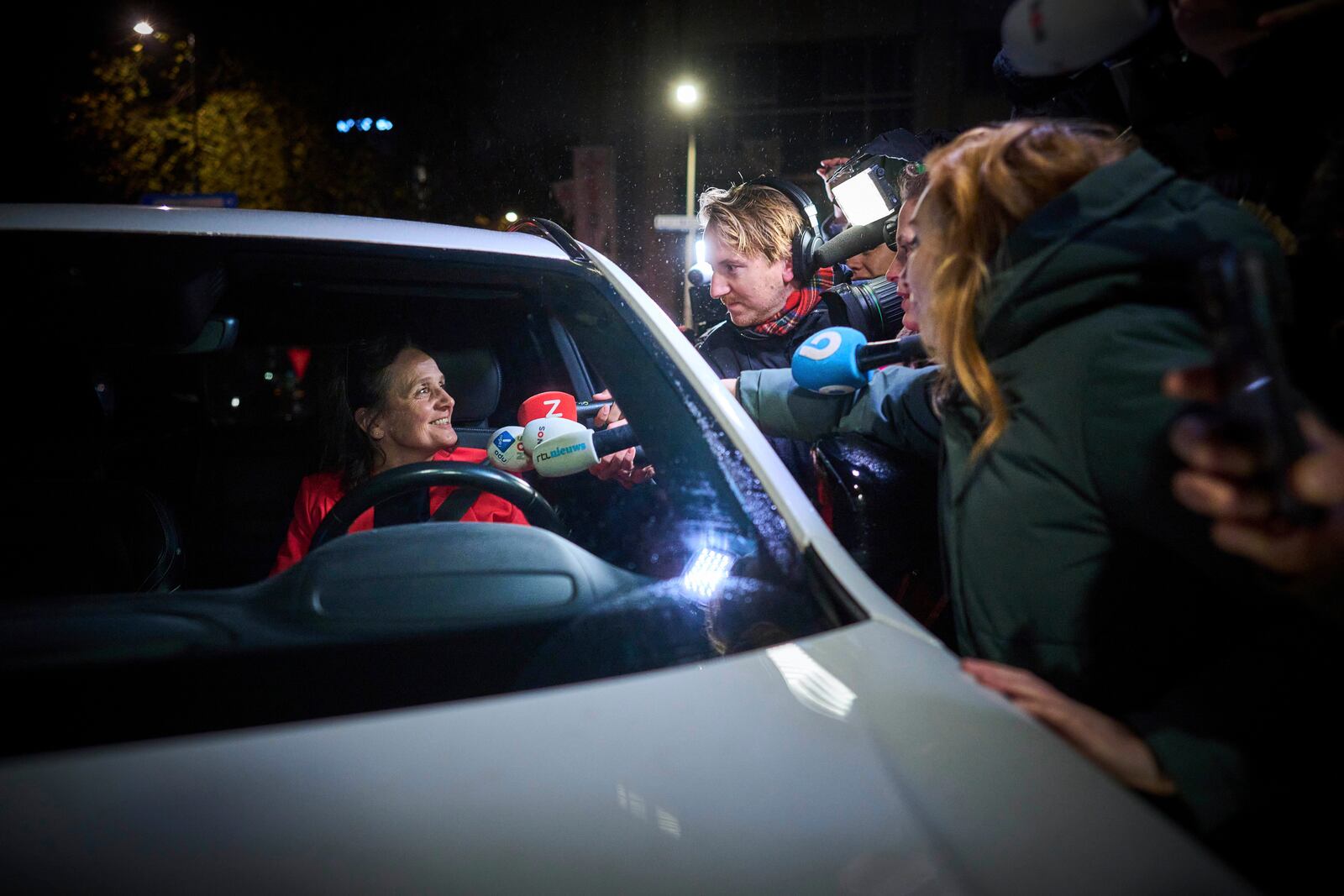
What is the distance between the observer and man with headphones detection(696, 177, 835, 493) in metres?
3.07

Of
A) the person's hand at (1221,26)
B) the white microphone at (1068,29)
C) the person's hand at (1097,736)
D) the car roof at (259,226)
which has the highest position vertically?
the person's hand at (1221,26)

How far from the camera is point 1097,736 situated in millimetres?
1034

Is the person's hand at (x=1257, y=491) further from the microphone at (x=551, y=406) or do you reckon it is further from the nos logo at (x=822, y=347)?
the microphone at (x=551, y=406)

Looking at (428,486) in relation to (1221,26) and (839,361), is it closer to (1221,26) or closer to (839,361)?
(839,361)

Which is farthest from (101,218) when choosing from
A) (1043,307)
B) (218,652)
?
(1043,307)

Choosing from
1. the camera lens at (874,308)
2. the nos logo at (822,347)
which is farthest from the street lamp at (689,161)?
the nos logo at (822,347)

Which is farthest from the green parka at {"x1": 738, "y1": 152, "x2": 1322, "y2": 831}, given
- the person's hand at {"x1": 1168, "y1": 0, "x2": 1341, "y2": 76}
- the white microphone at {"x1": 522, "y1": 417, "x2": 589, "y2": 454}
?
the white microphone at {"x1": 522, "y1": 417, "x2": 589, "y2": 454}

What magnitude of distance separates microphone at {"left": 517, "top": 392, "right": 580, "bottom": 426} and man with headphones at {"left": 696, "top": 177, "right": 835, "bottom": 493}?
2.72ft

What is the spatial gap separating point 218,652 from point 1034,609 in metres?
1.05

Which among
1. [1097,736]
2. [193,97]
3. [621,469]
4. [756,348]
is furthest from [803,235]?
[193,97]

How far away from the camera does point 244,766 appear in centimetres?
84

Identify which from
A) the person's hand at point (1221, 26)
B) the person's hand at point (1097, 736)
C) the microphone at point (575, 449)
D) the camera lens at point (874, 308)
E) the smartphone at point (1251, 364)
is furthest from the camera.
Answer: the camera lens at point (874, 308)

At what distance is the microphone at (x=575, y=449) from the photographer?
70.1 inches

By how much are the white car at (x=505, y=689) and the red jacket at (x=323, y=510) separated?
0.78 feet
